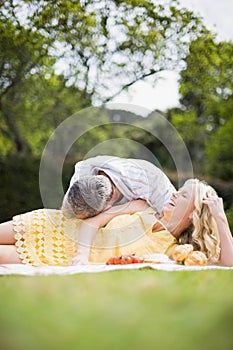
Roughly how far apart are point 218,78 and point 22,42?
2.70 meters

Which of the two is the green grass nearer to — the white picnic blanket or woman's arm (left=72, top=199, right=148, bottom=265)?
the white picnic blanket

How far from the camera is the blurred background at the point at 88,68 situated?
25.8 ft

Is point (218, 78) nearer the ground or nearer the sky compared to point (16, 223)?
nearer the sky

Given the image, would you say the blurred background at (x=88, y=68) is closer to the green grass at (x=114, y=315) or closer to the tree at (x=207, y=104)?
the tree at (x=207, y=104)

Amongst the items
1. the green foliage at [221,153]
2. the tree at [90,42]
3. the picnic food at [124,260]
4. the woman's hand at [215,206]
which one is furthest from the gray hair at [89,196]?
the green foliage at [221,153]

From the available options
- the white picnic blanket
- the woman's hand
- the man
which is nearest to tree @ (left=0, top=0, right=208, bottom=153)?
the man

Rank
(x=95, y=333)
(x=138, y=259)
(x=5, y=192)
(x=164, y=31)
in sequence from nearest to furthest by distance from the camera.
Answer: (x=95, y=333) < (x=138, y=259) < (x=5, y=192) < (x=164, y=31)

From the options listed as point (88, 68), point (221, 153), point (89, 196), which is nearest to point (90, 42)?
point (88, 68)

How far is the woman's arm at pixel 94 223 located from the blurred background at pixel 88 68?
10.6ft

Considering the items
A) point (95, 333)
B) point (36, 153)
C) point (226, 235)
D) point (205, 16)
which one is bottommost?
point (95, 333)

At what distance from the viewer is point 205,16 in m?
8.21

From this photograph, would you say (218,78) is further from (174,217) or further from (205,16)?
(174,217)

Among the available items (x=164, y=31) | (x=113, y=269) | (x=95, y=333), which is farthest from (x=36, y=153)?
(x=95, y=333)

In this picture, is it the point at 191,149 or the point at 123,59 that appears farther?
the point at 191,149
